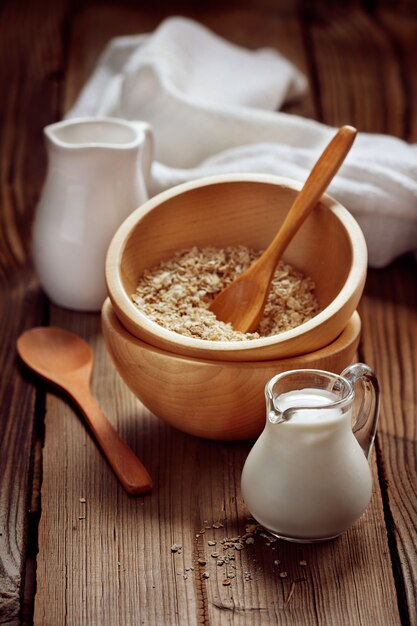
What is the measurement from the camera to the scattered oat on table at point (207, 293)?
106 centimetres

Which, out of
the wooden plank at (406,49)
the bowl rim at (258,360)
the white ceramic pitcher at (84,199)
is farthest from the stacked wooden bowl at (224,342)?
the wooden plank at (406,49)

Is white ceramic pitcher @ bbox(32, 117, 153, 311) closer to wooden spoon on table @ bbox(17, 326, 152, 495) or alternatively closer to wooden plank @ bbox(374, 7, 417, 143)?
wooden spoon on table @ bbox(17, 326, 152, 495)

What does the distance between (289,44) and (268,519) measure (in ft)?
4.62

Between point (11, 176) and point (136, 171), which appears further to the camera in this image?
point (11, 176)

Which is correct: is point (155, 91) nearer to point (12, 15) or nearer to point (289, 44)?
point (289, 44)

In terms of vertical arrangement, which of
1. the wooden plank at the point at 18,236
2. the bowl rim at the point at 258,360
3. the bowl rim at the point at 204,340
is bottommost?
the wooden plank at the point at 18,236

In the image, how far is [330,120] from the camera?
177 cm

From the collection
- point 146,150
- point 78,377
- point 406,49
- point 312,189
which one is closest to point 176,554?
point 78,377

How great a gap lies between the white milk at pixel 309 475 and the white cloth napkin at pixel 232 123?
1.75 ft

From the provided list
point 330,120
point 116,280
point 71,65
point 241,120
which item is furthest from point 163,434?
point 71,65

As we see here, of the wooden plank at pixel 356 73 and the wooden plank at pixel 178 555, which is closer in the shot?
the wooden plank at pixel 178 555

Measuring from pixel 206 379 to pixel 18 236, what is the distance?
0.64 meters

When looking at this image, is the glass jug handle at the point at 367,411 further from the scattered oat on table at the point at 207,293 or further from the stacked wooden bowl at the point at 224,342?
the scattered oat on table at the point at 207,293

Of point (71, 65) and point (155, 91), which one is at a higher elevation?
point (155, 91)
